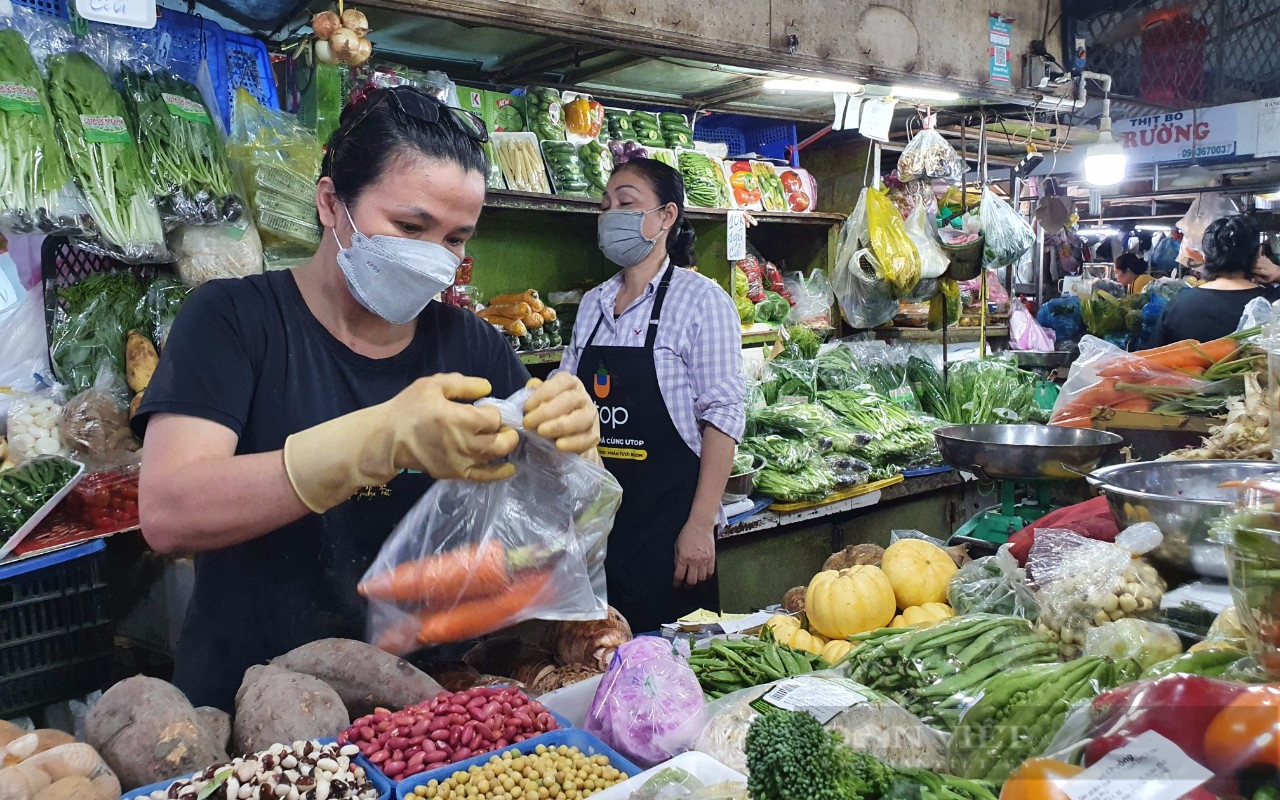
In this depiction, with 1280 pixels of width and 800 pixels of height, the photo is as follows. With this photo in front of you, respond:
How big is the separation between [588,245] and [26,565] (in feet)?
11.1

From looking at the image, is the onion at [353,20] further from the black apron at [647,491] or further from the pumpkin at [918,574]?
the pumpkin at [918,574]

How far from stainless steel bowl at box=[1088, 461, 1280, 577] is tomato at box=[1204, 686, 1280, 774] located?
1025 mm

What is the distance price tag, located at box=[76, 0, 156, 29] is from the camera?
251 centimetres

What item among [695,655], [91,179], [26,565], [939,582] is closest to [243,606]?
[695,655]

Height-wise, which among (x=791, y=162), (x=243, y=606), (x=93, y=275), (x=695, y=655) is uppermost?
(x=791, y=162)

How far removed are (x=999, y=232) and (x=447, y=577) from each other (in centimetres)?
465

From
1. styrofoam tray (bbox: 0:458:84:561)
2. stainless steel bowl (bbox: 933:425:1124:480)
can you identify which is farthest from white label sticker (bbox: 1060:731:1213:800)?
styrofoam tray (bbox: 0:458:84:561)

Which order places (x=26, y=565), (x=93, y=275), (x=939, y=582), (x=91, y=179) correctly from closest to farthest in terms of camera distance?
(x=939, y=582)
(x=26, y=565)
(x=91, y=179)
(x=93, y=275)

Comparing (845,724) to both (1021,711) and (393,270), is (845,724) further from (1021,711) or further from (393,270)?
(393,270)

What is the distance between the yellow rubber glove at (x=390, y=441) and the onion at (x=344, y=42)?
79.7 inches

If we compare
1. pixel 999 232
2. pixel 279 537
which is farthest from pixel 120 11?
pixel 999 232

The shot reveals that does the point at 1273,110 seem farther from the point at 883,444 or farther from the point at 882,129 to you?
the point at 883,444

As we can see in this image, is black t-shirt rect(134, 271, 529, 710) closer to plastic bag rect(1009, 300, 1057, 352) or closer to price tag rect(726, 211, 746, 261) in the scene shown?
price tag rect(726, 211, 746, 261)

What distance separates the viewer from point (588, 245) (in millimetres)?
5344
